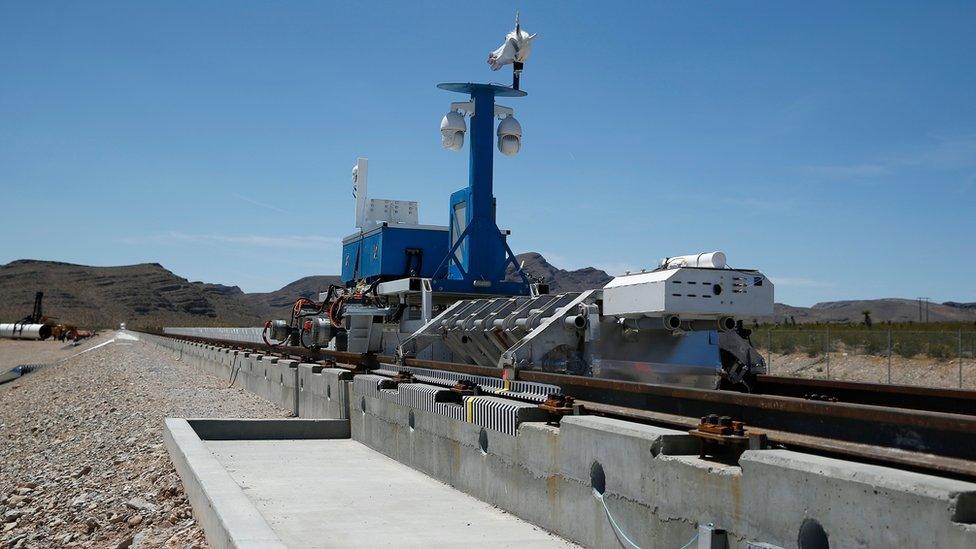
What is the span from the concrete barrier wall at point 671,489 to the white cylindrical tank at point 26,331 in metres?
82.0

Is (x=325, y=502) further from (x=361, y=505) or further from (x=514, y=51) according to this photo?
(x=514, y=51)

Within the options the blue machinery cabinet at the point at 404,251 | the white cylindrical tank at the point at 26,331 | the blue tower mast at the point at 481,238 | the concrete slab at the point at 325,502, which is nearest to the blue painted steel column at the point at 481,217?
the blue tower mast at the point at 481,238

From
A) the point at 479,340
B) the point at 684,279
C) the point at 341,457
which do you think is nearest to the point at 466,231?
the point at 479,340

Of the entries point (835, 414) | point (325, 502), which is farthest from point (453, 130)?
point (835, 414)

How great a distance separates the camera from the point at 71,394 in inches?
1005

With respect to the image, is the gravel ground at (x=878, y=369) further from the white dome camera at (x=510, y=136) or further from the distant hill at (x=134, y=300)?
the distant hill at (x=134, y=300)

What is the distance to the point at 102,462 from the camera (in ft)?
39.8

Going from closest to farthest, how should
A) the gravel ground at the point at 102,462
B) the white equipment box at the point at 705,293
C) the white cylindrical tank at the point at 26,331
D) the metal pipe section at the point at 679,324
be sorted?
the gravel ground at the point at 102,462, the white equipment box at the point at 705,293, the metal pipe section at the point at 679,324, the white cylindrical tank at the point at 26,331

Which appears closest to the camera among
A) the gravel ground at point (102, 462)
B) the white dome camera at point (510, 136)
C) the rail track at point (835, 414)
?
the rail track at point (835, 414)

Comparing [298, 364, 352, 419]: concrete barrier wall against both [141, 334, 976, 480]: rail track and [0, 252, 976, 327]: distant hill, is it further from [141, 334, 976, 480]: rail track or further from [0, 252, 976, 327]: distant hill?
[0, 252, 976, 327]: distant hill

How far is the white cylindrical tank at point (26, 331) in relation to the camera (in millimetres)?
81250

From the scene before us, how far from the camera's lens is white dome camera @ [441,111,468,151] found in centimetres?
1822

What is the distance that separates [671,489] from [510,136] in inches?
544

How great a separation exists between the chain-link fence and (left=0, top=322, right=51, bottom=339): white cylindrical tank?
217ft
